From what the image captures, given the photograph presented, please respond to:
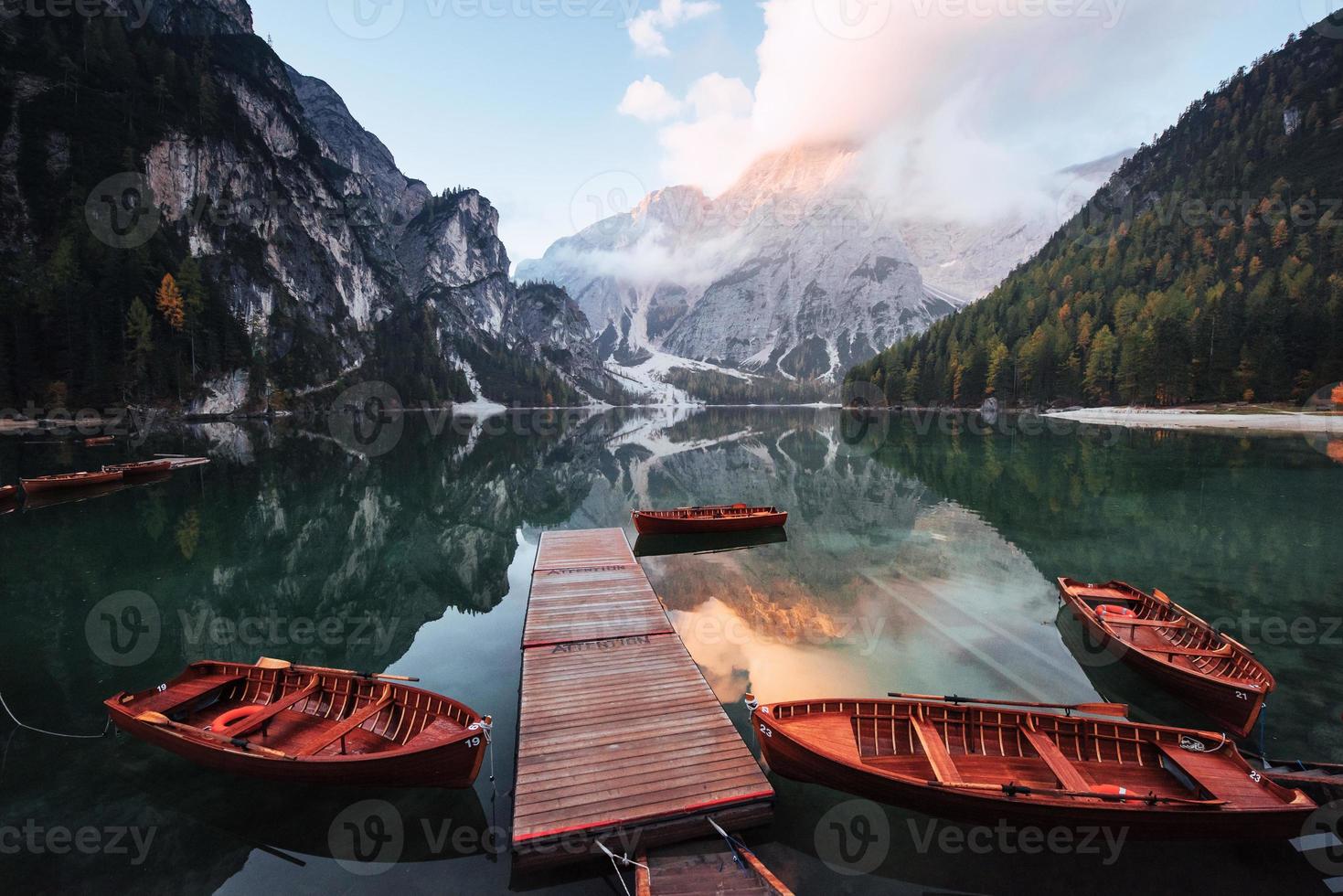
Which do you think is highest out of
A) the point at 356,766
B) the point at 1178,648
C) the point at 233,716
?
the point at 233,716

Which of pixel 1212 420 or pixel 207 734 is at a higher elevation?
pixel 1212 420

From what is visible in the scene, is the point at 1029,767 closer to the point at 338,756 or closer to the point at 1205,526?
the point at 338,756

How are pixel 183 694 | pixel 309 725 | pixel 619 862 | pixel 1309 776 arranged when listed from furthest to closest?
1. pixel 183 694
2. pixel 309 725
3. pixel 1309 776
4. pixel 619 862

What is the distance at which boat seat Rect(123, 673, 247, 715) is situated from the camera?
40.2ft

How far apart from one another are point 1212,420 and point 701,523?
110 metres

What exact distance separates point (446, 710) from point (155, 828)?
5645 mm

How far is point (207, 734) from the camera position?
36.1ft

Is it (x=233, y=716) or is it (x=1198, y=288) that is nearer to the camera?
(x=233, y=716)

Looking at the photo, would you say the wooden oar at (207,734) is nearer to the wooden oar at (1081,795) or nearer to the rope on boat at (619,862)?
the rope on boat at (619,862)

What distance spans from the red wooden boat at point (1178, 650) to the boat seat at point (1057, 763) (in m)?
5.73

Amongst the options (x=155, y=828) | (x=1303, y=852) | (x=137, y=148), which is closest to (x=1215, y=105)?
(x=1303, y=852)

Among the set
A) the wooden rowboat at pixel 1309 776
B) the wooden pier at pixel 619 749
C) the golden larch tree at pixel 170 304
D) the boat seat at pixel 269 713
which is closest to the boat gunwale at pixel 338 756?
the boat seat at pixel 269 713

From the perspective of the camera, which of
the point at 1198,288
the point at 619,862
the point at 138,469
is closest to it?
the point at 619,862

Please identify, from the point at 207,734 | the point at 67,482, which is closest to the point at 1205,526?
the point at 207,734
